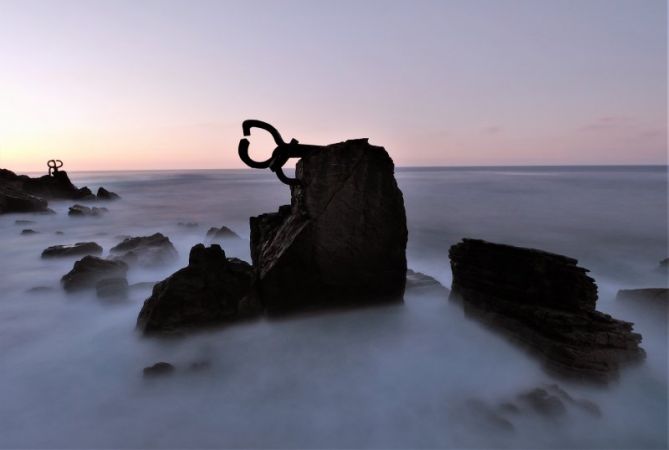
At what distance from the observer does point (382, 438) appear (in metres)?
3.36

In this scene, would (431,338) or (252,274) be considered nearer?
(431,338)

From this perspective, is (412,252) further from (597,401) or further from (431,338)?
(597,401)

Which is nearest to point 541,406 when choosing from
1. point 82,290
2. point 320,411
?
point 320,411

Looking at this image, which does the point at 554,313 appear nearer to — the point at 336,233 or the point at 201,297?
the point at 336,233

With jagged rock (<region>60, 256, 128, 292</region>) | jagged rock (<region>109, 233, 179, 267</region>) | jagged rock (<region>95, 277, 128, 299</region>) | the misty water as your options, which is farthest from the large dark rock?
jagged rock (<region>109, 233, 179, 267</region>)

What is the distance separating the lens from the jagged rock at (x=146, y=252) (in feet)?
30.1

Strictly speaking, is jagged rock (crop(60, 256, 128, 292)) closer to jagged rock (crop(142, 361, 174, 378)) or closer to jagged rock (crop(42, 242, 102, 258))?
jagged rock (crop(42, 242, 102, 258))

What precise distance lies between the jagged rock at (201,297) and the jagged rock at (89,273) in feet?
8.91

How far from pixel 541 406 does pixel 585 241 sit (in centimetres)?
1321

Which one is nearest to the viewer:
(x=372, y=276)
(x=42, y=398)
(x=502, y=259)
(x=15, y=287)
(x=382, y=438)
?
(x=382, y=438)

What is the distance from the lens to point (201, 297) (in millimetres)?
5098

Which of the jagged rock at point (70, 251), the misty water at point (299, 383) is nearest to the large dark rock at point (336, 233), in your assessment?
the misty water at point (299, 383)

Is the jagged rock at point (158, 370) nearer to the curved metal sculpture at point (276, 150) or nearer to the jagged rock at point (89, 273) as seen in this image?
the curved metal sculpture at point (276, 150)

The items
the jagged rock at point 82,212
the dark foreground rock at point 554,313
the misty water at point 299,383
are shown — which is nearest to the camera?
the misty water at point 299,383
